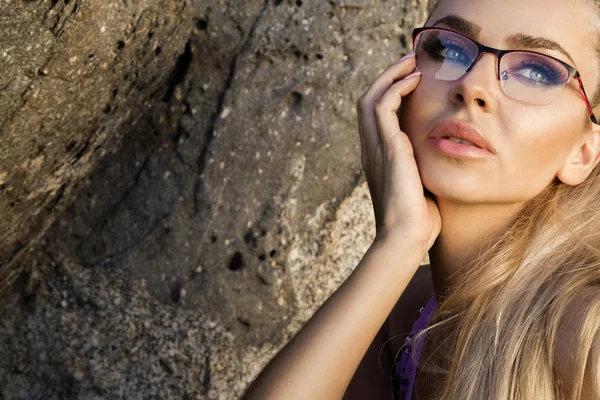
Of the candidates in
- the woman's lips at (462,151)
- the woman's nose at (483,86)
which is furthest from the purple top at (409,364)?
the woman's nose at (483,86)

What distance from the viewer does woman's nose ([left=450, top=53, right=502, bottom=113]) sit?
7.18 feet

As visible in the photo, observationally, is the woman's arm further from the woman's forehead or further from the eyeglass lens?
the woman's forehead

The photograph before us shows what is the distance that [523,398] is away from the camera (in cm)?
212

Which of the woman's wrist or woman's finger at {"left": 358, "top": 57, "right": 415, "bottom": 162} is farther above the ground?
woman's finger at {"left": 358, "top": 57, "right": 415, "bottom": 162}

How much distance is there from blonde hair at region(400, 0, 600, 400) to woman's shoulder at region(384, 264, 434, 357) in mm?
463

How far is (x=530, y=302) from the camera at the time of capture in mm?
2244

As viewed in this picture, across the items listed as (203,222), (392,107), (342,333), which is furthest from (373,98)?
(203,222)

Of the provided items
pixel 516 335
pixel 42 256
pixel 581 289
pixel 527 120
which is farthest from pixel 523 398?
pixel 42 256

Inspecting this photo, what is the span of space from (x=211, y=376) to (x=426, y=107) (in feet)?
4.52

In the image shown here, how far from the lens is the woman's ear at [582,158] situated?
2.32 meters

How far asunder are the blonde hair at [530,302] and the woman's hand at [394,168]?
0.72 ft

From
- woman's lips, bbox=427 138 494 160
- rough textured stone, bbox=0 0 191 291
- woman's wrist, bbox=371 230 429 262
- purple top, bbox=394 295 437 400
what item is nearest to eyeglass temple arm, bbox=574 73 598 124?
woman's lips, bbox=427 138 494 160

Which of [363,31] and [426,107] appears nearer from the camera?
[426,107]

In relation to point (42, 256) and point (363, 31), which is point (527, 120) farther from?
point (42, 256)
